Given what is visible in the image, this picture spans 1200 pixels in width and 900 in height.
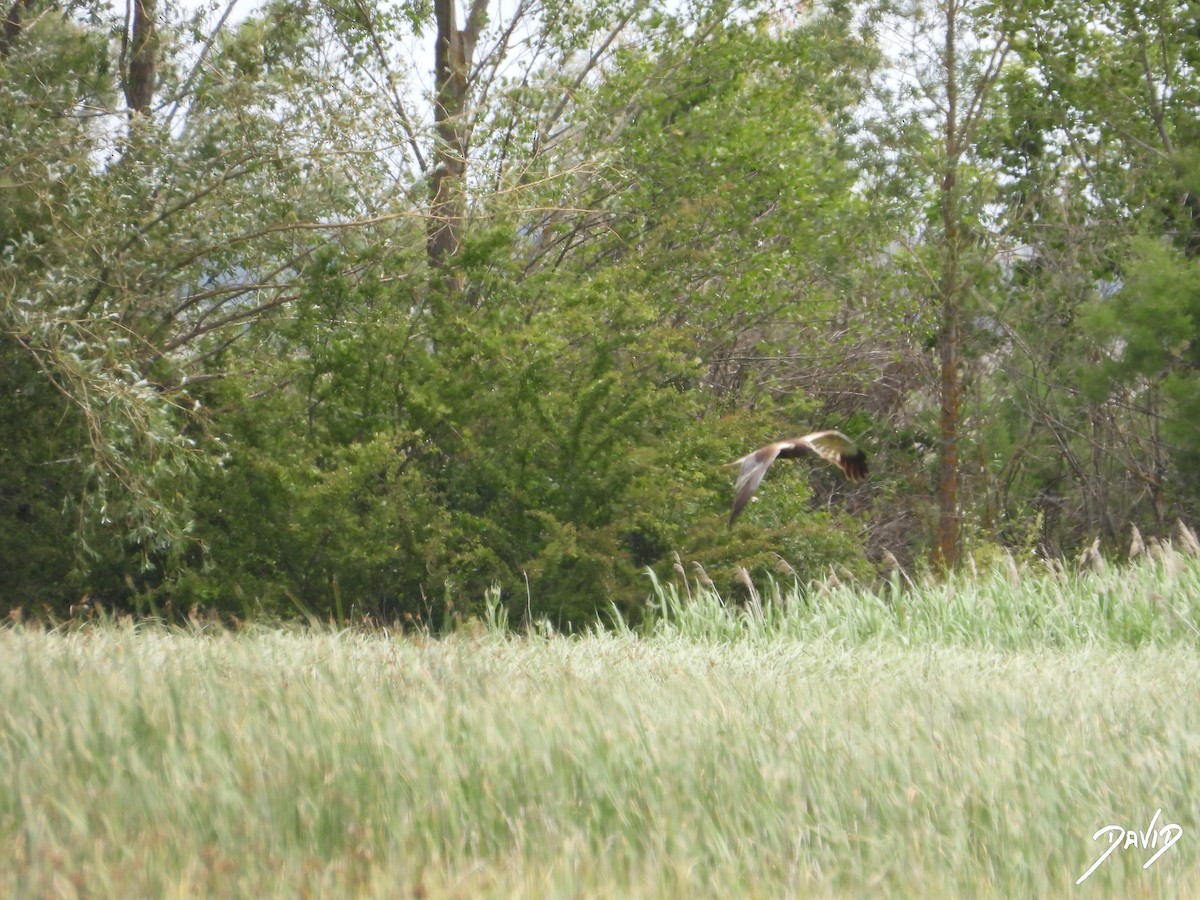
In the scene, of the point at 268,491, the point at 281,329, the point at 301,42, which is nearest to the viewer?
the point at 268,491

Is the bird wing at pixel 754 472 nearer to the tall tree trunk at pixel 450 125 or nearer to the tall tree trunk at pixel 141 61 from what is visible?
the tall tree trunk at pixel 450 125

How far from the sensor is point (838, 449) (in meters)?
5.61

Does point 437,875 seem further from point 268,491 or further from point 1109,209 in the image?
point 1109,209

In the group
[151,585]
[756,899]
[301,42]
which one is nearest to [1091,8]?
[301,42]

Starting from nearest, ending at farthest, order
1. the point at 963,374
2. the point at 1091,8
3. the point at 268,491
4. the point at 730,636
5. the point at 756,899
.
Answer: the point at 756,899 < the point at 730,636 < the point at 268,491 < the point at 1091,8 < the point at 963,374

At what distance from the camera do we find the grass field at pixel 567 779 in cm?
322

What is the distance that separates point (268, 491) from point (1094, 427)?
10416 mm

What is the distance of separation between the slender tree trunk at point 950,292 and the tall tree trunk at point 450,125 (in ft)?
13.8

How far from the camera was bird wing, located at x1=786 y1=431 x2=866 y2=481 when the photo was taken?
5.54m

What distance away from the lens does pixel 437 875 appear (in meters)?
3.10

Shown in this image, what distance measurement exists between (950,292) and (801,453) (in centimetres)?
698

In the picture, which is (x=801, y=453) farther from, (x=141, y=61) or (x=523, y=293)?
(x=141, y=61)

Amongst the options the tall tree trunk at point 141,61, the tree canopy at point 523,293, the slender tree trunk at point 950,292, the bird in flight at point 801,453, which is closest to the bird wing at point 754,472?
the bird in flight at point 801,453
